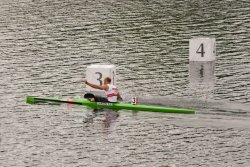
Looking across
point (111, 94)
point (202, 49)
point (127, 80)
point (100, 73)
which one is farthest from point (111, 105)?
point (202, 49)

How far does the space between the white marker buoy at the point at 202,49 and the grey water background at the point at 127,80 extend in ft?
3.33

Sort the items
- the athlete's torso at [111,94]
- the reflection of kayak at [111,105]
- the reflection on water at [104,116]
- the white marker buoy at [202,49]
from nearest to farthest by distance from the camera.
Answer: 1. the reflection on water at [104,116]
2. the reflection of kayak at [111,105]
3. the athlete's torso at [111,94]
4. the white marker buoy at [202,49]

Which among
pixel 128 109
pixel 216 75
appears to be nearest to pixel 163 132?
pixel 128 109

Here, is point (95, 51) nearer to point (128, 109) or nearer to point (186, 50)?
point (186, 50)

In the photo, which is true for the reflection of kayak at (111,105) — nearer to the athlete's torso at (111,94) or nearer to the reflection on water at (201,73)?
the athlete's torso at (111,94)

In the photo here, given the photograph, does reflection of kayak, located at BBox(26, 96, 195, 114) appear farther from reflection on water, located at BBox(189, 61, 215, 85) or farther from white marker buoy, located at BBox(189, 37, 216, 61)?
white marker buoy, located at BBox(189, 37, 216, 61)

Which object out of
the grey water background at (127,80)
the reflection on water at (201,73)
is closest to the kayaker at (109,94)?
the grey water background at (127,80)

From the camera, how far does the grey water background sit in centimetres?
4697

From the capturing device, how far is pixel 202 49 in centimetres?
7169

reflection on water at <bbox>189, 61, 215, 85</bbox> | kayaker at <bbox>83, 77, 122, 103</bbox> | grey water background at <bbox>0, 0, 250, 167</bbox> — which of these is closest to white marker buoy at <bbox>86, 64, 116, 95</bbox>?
grey water background at <bbox>0, 0, 250, 167</bbox>

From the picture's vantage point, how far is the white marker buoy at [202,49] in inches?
2795

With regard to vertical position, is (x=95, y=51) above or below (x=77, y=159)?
above

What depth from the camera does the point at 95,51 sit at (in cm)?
7594

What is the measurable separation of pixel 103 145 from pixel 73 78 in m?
18.1
